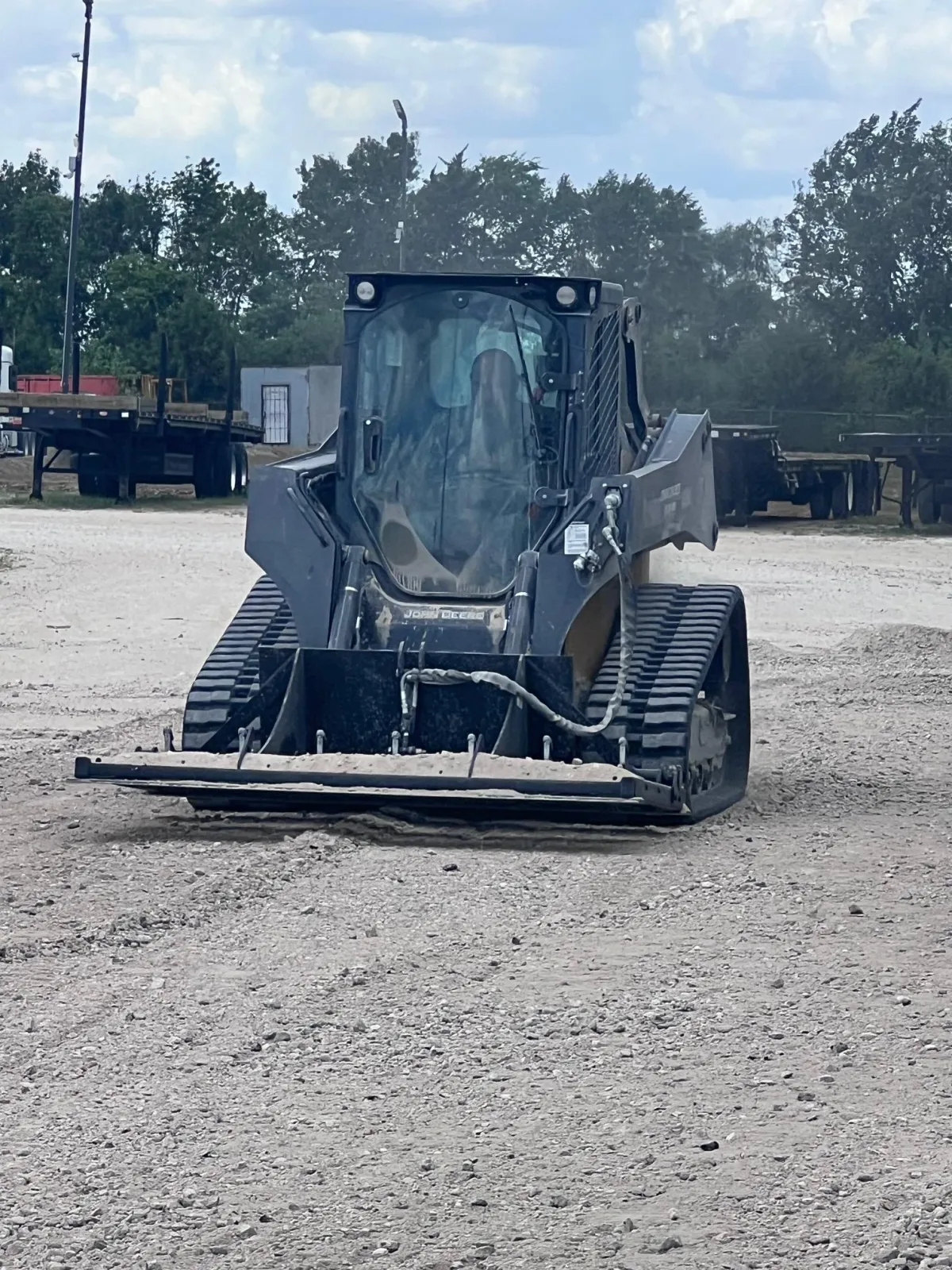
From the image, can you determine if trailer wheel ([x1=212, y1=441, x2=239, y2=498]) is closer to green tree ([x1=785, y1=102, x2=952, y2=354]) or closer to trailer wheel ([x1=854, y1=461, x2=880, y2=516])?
trailer wheel ([x1=854, y1=461, x2=880, y2=516])

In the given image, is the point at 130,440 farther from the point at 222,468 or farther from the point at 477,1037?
the point at 477,1037

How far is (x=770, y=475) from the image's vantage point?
32.9 m

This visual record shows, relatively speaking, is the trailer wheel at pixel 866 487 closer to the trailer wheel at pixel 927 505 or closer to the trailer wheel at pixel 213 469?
the trailer wheel at pixel 927 505

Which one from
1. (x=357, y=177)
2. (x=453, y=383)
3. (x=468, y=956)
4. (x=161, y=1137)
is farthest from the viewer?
(x=357, y=177)

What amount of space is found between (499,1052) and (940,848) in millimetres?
3634

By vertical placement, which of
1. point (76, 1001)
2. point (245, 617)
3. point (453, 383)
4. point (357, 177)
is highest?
point (357, 177)

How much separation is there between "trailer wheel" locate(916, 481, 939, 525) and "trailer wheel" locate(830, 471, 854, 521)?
200cm

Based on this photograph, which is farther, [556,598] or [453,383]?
[453,383]

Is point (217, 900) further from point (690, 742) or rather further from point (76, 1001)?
point (690, 742)

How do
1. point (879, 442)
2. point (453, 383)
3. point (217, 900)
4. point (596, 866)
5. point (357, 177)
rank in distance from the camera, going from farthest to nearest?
point (357, 177) < point (879, 442) < point (453, 383) < point (596, 866) < point (217, 900)

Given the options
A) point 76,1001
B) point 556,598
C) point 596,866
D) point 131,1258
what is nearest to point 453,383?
point 556,598

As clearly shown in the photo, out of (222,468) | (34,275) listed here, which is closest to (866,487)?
(222,468)

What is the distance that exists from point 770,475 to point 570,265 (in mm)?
45603

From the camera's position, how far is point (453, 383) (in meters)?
10.0
